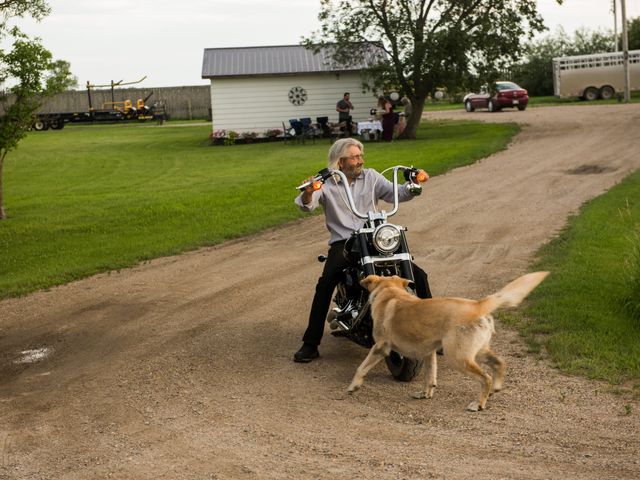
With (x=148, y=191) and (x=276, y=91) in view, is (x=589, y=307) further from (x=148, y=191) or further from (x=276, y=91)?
(x=276, y=91)

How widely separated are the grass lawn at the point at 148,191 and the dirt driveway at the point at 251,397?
161 centimetres

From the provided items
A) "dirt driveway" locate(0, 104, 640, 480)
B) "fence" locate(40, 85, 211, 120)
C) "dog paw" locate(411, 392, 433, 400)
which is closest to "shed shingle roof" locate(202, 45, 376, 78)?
"fence" locate(40, 85, 211, 120)

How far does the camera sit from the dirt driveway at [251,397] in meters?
5.77

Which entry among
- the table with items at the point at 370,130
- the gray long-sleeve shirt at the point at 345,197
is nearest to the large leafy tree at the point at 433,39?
the table with items at the point at 370,130

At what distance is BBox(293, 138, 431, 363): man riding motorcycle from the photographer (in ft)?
26.7

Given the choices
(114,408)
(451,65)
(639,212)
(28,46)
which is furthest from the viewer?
(451,65)

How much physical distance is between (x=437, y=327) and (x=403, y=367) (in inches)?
35.0

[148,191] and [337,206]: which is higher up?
[337,206]

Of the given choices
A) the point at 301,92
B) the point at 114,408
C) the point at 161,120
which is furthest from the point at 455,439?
the point at 161,120

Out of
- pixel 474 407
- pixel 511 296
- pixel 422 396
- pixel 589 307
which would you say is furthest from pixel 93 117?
pixel 511 296

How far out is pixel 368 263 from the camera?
7.54m

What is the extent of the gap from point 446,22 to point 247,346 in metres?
27.7

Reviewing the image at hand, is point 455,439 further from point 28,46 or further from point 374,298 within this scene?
point 28,46

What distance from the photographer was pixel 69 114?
59.1 metres
